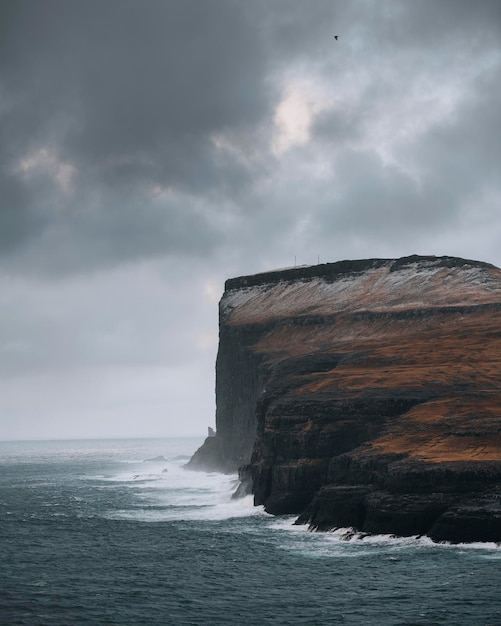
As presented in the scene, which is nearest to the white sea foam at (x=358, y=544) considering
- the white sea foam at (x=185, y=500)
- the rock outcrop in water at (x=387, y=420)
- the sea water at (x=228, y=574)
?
the sea water at (x=228, y=574)

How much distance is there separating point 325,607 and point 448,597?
8.45 meters

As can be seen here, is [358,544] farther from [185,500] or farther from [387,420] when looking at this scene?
[185,500]

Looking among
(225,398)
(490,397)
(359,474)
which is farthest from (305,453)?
(225,398)

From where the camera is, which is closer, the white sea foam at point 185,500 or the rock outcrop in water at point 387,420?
the rock outcrop in water at point 387,420

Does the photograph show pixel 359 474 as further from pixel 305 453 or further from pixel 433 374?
pixel 433 374

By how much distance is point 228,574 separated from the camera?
66.2 meters

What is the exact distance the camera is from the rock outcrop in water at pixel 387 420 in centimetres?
8012

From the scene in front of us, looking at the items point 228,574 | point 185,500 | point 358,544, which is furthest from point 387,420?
point 228,574

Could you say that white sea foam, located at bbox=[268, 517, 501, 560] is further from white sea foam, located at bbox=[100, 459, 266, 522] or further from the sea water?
white sea foam, located at bbox=[100, 459, 266, 522]

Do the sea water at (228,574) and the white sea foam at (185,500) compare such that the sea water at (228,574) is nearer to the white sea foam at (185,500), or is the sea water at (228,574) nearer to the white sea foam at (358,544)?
the white sea foam at (358,544)

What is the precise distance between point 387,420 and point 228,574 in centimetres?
4436

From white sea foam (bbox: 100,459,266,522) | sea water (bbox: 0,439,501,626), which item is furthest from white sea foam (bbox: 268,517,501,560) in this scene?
white sea foam (bbox: 100,459,266,522)

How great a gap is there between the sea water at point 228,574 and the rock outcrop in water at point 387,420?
3.52 m

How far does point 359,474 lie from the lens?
90375 mm
